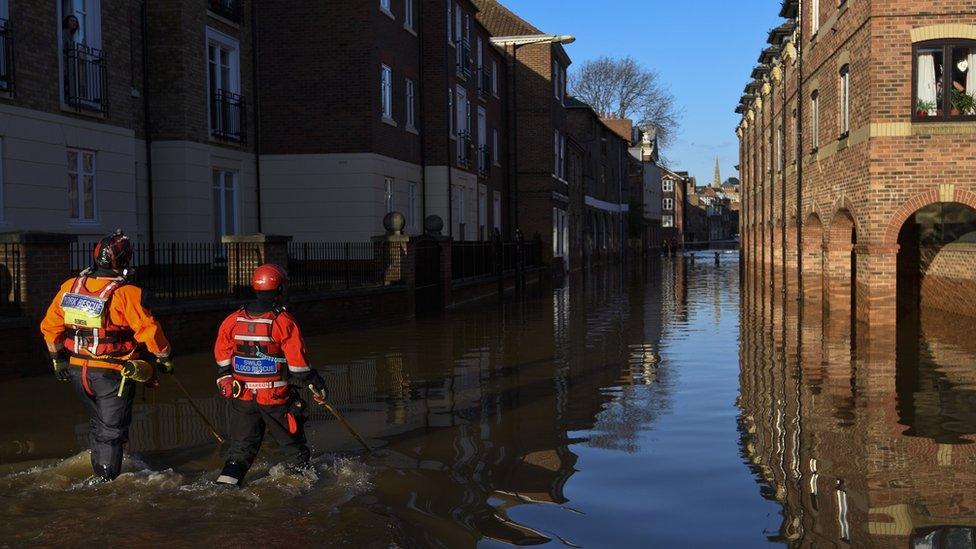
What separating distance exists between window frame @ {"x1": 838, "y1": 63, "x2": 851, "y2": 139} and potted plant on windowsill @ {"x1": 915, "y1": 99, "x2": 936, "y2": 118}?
6.46ft

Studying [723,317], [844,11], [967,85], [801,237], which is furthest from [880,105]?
[801,237]

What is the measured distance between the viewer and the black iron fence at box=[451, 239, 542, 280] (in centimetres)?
2512

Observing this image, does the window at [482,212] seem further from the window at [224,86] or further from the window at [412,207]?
the window at [224,86]

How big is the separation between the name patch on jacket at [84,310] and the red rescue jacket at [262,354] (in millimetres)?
825

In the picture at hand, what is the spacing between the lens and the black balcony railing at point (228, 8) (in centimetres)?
2080

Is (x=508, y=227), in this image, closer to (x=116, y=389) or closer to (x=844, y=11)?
(x=844, y=11)

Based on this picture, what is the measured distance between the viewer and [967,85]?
16453 mm

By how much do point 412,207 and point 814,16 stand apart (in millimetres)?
12155

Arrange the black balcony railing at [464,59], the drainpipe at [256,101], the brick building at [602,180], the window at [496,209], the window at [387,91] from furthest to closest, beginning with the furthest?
the brick building at [602,180] < the window at [496,209] < the black balcony railing at [464,59] < the window at [387,91] < the drainpipe at [256,101]

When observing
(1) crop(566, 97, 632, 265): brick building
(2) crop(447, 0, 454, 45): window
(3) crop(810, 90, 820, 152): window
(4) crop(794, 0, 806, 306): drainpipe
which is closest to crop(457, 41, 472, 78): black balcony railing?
(2) crop(447, 0, 454, 45): window

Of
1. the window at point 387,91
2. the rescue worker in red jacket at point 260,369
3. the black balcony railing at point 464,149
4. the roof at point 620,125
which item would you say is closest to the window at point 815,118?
the window at point 387,91

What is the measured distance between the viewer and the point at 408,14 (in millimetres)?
26844

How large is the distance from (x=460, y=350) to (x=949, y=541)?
9.84 meters

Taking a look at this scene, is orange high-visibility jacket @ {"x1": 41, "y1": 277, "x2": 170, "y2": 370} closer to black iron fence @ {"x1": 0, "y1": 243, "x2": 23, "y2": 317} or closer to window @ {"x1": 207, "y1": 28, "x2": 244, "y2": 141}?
black iron fence @ {"x1": 0, "y1": 243, "x2": 23, "y2": 317}
